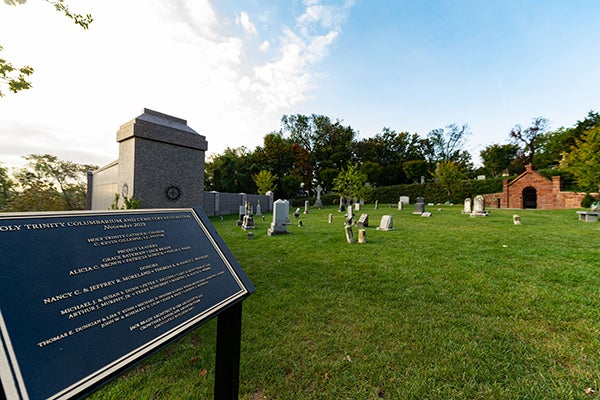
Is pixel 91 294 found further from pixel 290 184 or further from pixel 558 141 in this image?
pixel 558 141

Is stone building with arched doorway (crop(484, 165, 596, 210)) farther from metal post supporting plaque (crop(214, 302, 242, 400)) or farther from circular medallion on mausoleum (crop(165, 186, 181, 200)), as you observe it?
circular medallion on mausoleum (crop(165, 186, 181, 200))

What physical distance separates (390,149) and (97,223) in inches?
Answer: 2007

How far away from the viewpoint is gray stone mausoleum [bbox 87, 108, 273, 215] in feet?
17.5

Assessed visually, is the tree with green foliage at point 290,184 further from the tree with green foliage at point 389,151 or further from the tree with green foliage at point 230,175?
the tree with green foliage at point 389,151

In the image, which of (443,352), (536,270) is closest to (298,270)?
(443,352)

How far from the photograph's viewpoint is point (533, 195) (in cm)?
2433

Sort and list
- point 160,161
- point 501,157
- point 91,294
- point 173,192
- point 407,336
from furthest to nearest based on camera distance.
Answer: point 501,157 → point 173,192 → point 160,161 → point 407,336 → point 91,294

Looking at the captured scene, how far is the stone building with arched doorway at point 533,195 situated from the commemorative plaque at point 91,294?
30.4 meters

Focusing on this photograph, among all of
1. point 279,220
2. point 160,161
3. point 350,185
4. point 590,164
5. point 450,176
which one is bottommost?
point 279,220

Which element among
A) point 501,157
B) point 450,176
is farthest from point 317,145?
point 501,157

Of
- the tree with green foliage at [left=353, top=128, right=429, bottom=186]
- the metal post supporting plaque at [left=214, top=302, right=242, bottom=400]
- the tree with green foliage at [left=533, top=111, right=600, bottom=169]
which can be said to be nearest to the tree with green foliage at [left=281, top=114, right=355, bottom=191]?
the tree with green foliage at [left=353, top=128, right=429, bottom=186]

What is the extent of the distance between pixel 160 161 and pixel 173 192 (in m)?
0.81

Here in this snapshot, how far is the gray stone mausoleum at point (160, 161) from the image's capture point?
210 inches

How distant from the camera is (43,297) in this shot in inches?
48.6
